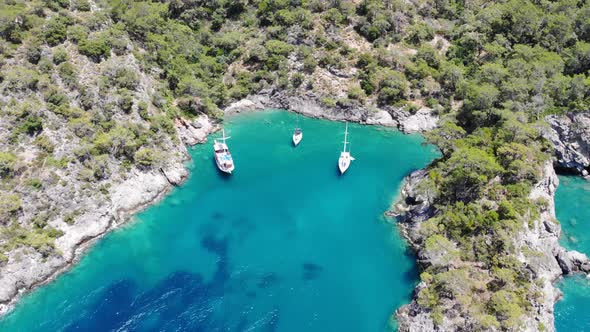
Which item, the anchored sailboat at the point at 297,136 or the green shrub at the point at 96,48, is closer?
the green shrub at the point at 96,48

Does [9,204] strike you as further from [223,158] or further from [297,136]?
[297,136]

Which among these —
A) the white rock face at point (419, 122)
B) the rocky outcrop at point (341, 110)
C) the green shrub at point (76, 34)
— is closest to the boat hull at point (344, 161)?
the rocky outcrop at point (341, 110)

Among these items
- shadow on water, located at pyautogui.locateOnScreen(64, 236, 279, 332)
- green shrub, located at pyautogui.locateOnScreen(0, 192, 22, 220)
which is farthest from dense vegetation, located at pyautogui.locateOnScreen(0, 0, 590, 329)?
shadow on water, located at pyautogui.locateOnScreen(64, 236, 279, 332)

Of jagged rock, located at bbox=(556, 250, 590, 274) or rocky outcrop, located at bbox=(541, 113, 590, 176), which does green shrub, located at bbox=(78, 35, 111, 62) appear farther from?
jagged rock, located at bbox=(556, 250, 590, 274)

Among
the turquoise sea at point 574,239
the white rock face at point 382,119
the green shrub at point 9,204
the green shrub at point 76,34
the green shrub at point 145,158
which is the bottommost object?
the turquoise sea at point 574,239

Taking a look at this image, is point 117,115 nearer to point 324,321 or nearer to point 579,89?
point 324,321

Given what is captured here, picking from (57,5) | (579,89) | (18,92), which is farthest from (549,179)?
(57,5)

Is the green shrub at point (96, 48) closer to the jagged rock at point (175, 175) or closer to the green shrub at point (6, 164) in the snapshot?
the green shrub at point (6, 164)
